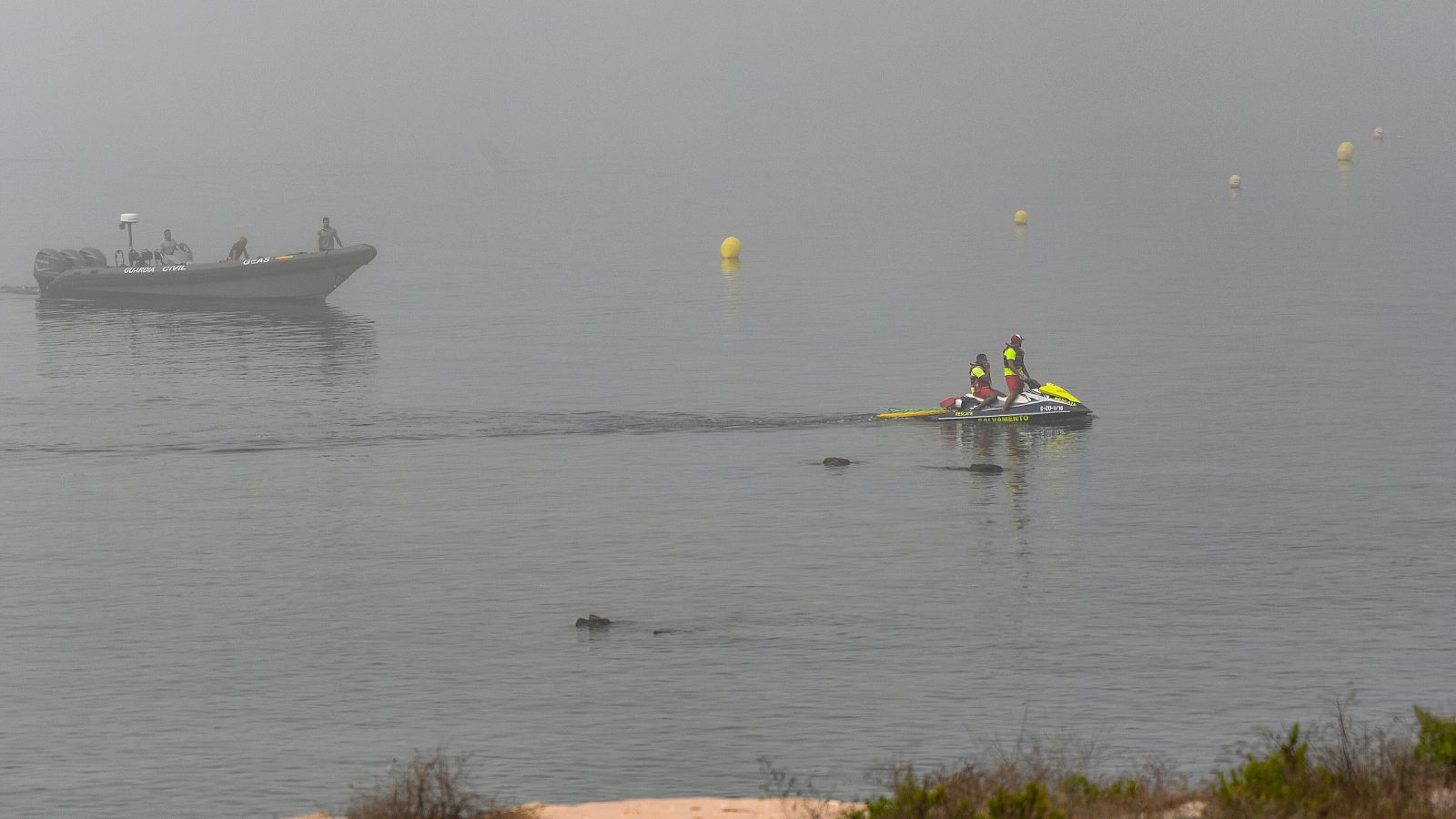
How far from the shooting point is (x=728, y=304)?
350ft

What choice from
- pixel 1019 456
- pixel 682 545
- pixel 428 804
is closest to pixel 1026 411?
pixel 1019 456

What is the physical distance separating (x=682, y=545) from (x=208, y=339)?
50.2m

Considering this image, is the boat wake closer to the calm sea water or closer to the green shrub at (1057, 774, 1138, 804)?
the calm sea water

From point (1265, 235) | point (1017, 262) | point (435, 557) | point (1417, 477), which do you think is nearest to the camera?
point (435, 557)

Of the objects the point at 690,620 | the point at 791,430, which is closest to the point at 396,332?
the point at 791,430

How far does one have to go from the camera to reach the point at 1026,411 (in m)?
60.3

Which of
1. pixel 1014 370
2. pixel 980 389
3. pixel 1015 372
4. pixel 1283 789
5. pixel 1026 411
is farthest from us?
pixel 1026 411

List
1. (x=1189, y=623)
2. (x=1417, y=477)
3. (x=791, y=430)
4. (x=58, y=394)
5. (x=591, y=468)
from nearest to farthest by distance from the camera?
(x=1189, y=623)
(x=1417, y=477)
(x=591, y=468)
(x=791, y=430)
(x=58, y=394)

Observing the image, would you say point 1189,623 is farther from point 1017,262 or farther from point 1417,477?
point 1017,262

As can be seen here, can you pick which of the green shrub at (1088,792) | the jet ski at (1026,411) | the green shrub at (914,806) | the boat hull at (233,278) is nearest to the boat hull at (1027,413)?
the jet ski at (1026,411)

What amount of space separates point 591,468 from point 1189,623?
2349cm

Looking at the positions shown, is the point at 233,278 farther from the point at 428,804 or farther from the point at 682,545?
the point at 428,804

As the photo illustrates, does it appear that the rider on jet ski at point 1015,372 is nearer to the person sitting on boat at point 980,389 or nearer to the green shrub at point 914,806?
the person sitting on boat at point 980,389

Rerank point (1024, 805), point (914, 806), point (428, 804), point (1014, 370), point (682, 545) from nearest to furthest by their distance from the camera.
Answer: point (1024, 805), point (914, 806), point (428, 804), point (682, 545), point (1014, 370)
